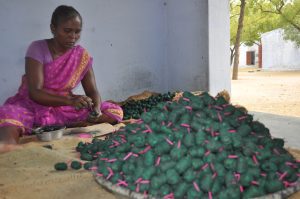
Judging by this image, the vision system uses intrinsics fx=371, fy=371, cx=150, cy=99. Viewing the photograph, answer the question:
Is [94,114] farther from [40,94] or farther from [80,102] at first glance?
[40,94]

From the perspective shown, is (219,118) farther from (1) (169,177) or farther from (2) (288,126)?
(2) (288,126)

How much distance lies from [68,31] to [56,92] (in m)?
0.58

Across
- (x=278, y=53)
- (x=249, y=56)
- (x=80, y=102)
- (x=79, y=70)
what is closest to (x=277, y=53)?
(x=278, y=53)

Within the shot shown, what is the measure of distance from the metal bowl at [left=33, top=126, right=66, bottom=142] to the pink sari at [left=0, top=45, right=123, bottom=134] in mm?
169

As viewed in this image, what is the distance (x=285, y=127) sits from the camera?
4.18 m

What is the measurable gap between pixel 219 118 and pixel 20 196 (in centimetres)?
112

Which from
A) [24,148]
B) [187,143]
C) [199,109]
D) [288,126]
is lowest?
[288,126]

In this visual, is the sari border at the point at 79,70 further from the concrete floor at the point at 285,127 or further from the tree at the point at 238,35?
the tree at the point at 238,35

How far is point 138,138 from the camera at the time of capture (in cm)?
190

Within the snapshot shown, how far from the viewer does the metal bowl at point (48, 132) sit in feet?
10.1

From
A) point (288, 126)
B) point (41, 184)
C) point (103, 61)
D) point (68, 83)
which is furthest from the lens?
point (103, 61)

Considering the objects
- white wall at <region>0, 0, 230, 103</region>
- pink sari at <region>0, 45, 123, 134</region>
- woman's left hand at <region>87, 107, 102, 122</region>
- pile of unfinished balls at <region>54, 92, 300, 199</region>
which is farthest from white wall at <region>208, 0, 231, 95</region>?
pile of unfinished balls at <region>54, 92, 300, 199</region>

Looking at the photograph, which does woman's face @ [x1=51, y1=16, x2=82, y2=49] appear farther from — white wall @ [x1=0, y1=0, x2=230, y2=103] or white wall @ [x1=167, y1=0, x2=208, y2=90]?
white wall @ [x1=167, y1=0, x2=208, y2=90]

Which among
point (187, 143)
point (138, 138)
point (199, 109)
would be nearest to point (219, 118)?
point (199, 109)
